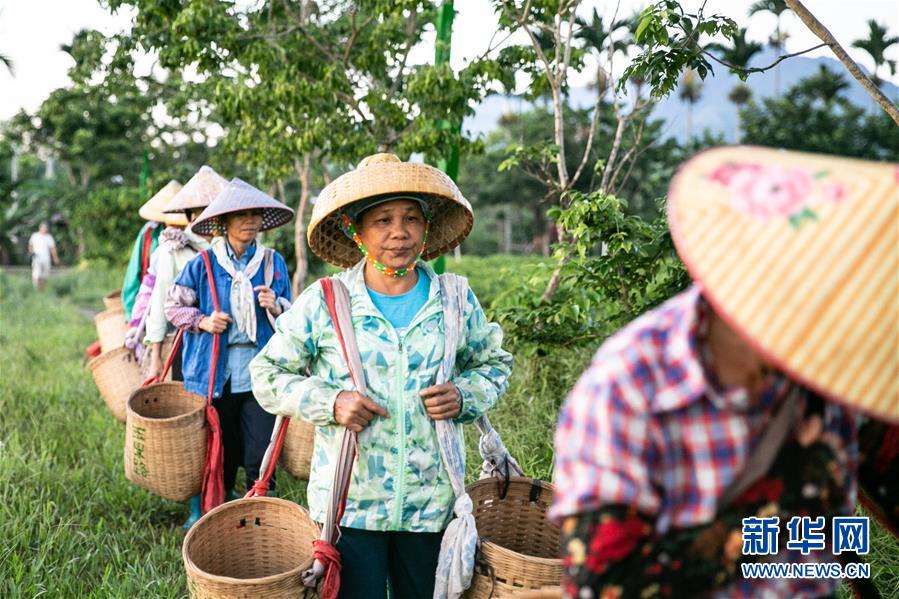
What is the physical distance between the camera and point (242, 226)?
3596 mm

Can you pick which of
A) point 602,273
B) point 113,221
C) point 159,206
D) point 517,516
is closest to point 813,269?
point 517,516

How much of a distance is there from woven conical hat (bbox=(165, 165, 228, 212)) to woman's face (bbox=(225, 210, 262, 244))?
0.64m

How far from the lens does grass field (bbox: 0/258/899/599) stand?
9.91 ft

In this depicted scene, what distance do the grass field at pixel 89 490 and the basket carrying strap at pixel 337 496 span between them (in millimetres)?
1303

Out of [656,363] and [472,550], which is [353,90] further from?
[656,363]

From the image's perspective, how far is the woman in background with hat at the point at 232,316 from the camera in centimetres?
347

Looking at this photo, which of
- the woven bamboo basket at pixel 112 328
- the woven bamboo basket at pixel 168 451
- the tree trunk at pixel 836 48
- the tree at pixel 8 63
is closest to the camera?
the tree trunk at pixel 836 48

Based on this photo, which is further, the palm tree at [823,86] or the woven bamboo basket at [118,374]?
the palm tree at [823,86]

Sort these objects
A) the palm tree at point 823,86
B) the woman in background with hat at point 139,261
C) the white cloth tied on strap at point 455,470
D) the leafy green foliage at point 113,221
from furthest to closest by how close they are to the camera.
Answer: the palm tree at point 823,86
the leafy green foliage at point 113,221
the woman in background with hat at point 139,261
the white cloth tied on strap at point 455,470

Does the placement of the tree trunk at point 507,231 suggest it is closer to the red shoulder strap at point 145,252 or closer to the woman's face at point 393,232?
the red shoulder strap at point 145,252

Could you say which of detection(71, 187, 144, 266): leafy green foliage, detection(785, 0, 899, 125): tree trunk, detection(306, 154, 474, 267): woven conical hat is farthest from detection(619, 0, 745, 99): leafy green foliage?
detection(71, 187, 144, 266): leafy green foliage

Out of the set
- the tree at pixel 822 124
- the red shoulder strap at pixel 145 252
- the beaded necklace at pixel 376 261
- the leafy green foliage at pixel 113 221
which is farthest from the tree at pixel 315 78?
the tree at pixel 822 124

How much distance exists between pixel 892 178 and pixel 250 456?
3.10 metres

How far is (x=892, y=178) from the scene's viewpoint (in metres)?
0.93
